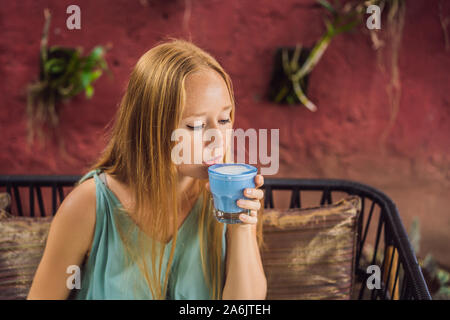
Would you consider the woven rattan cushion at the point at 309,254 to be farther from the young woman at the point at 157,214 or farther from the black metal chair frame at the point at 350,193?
the young woman at the point at 157,214

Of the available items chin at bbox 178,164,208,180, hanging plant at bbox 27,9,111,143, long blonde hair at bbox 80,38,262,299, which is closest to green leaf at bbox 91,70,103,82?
hanging plant at bbox 27,9,111,143

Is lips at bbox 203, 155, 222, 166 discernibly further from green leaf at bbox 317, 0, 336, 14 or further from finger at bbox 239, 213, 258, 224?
green leaf at bbox 317, 0, 336, 14

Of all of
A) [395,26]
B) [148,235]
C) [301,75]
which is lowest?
[148,235]

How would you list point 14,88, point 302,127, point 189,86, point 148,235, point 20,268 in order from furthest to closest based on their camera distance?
1. point 302,127
2. point 14,88
3. point 20,268
4. point 148,235
5. point 189,86

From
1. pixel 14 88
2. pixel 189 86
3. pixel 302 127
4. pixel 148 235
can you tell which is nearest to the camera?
pixel 189 86

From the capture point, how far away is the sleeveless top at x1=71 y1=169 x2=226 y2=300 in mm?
1179

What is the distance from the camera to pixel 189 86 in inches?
38.1

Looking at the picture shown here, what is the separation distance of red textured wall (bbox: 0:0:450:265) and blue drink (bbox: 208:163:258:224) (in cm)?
142

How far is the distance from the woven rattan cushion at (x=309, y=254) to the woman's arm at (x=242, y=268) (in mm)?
329

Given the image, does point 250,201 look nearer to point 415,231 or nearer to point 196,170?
point 196,170

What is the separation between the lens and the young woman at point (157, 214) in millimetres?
973

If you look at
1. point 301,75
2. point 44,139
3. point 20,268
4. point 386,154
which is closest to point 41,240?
point 20,268

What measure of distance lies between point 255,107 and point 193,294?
1.40 meters
